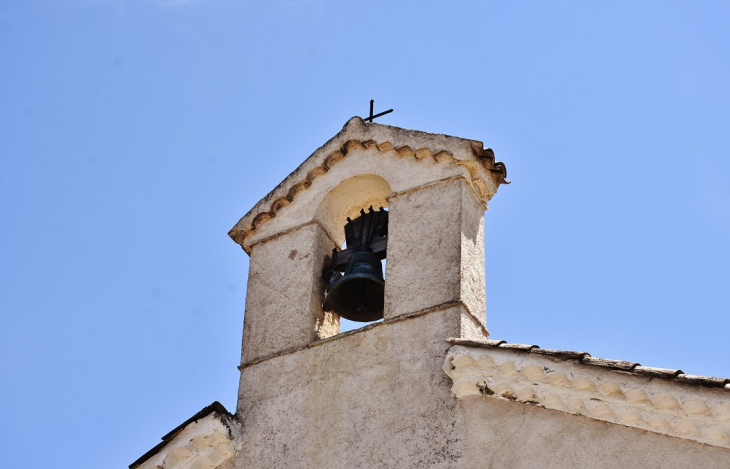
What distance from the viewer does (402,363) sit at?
776 cm

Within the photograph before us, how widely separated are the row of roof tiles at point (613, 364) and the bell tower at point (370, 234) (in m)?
0.38

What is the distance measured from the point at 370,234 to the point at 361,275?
1.61ft

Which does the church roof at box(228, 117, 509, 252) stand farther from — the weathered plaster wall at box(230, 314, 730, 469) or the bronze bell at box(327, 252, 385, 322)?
the weathered plaster wall at box(230, 314, 730, 469)

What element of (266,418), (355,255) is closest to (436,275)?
(355,255)

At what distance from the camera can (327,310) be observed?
28.7 feet

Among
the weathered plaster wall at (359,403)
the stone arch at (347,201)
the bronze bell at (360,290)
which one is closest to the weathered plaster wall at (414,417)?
the weathered plaster wall at (359,403)

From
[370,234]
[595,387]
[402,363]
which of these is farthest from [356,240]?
[595,387]

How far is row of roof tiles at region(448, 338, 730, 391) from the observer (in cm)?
660

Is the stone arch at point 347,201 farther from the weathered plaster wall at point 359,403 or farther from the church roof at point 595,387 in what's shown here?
the church roof at point 595,387

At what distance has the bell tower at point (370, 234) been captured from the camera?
814 centimetres

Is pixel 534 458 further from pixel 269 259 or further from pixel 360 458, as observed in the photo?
pixel 269 259

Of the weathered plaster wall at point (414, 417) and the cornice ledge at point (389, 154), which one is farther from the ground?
the cornice ledge at point (389, 154)

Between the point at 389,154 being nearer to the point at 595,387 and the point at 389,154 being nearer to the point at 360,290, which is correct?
the point at 360,290

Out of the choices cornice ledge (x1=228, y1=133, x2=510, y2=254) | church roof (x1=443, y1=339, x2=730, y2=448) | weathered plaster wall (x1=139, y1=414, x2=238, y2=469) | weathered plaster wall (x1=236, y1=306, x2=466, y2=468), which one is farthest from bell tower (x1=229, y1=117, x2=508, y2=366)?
weathered plaster wall (x1=139, y1=414, x2=238, y2=469)
